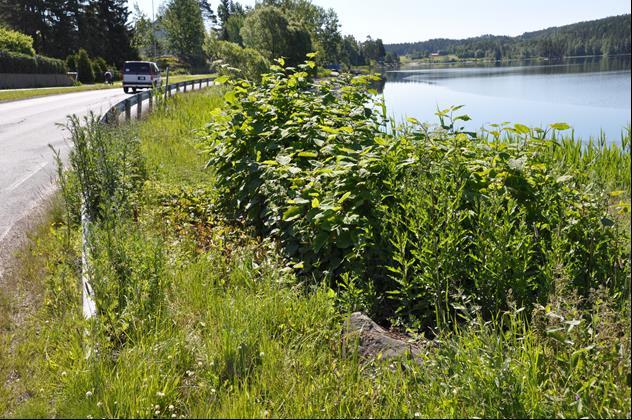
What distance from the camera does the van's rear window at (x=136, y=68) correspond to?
34812mm

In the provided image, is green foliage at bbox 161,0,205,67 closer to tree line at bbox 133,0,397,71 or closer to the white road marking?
tree line at bbox 133,0,397,71

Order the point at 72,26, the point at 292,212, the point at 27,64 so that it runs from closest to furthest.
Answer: the point at 292,212 → the point at 27,64 → the point at 72,26

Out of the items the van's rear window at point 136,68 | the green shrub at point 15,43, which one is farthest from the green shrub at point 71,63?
the van's rear window at point 136,68

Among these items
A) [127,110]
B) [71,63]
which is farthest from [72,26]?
[127,110]

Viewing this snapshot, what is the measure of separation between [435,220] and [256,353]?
153cm

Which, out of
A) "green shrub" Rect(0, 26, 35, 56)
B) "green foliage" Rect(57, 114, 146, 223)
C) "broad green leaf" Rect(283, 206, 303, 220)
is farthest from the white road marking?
"green shrub" Rect(0, 26, 35, 56)

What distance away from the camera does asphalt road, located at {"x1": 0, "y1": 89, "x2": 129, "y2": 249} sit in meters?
7.55

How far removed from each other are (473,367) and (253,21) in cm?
5787

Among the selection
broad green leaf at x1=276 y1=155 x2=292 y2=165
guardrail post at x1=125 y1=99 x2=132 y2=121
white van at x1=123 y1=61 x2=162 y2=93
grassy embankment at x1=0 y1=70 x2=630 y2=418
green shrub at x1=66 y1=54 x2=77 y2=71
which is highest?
green shrub at x1=66 y1=54 x2=77 y2=71

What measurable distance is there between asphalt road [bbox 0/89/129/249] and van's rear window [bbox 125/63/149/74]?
14.7 m

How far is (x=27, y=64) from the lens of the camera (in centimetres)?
4094

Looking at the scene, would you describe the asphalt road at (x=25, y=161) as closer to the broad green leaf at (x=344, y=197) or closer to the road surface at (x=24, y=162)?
the road surface at (x=24, y=162)

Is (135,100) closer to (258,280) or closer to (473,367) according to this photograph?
(258,280)

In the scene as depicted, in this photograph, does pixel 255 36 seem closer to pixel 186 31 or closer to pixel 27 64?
pixel 27 64
